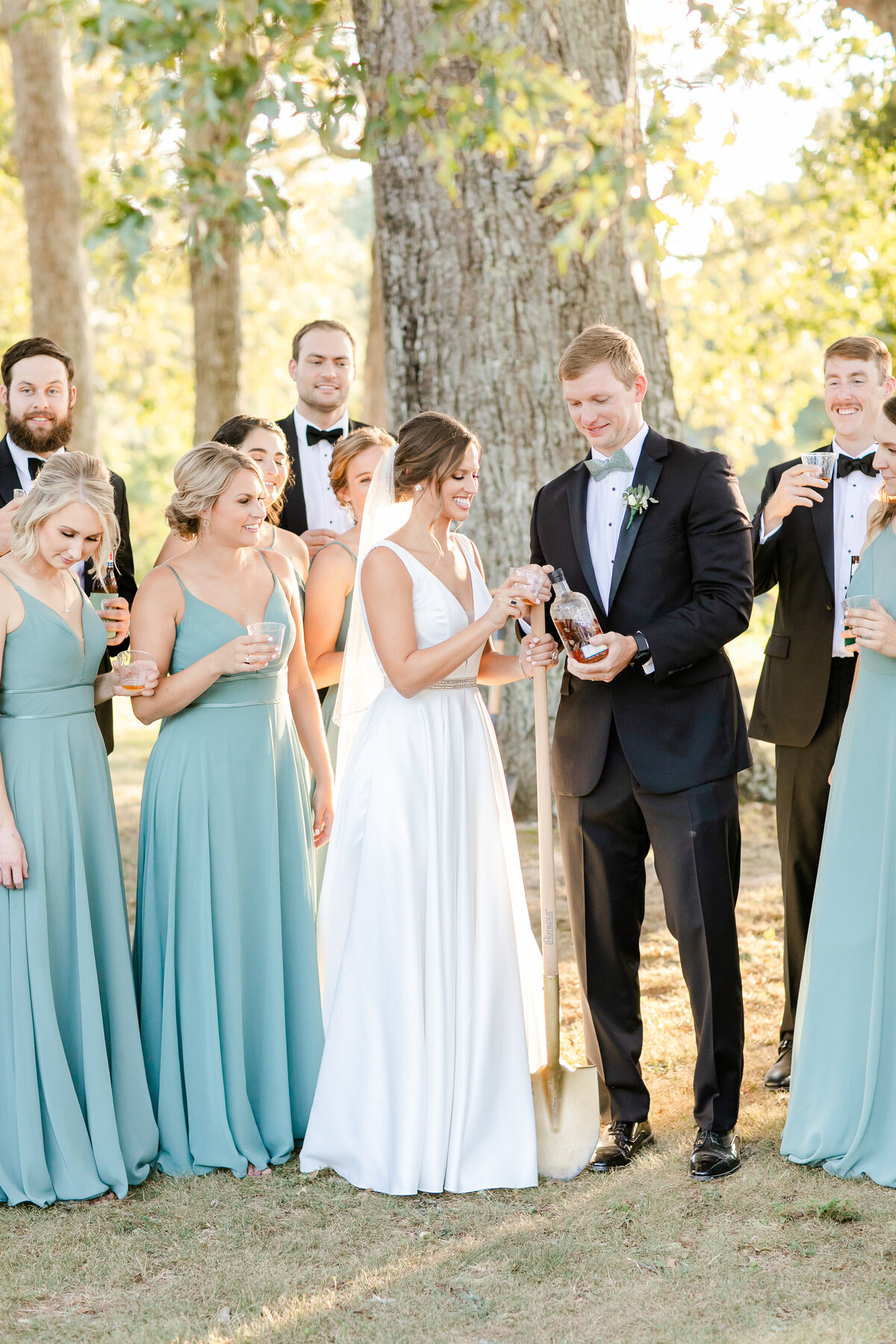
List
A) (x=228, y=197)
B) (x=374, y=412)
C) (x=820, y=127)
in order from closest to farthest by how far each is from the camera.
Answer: (x=228, y=197) < (x=374, y=412) < (x=820, y=127)

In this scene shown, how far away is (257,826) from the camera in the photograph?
14.4ft

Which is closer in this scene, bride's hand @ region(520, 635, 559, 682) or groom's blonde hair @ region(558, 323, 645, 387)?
groom's blonde hair @ region(558, 323, 645, 387)

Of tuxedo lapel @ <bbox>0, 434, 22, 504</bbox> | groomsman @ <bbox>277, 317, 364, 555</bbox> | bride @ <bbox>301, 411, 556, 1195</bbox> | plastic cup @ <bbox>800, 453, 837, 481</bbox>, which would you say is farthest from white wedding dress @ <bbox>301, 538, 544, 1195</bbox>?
groomsman @ <bbox>277, 317, 364, 555</bbox>

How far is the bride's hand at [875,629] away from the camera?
393 centimetres

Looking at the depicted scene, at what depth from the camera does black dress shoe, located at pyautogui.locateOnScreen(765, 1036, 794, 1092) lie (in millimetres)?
4840

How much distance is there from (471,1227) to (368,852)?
115 centimetres

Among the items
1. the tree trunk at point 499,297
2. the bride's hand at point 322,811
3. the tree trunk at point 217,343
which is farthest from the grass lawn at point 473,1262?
the tree trunk at point 217,343

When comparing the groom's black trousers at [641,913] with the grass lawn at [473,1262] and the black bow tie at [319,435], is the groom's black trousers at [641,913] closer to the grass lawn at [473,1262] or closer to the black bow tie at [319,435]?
the grass lawn at [473,1262]

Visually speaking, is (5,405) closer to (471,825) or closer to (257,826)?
(257,826)

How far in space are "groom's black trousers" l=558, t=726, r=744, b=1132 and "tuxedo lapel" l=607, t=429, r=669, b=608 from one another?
545mm

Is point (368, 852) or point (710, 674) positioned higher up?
point (710, 674)

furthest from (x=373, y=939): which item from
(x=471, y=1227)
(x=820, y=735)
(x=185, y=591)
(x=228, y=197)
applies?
(x=228, y=197)

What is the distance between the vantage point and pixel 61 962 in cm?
409

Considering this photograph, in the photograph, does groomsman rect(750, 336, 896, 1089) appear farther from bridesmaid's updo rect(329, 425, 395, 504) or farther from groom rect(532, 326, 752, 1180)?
bridesmaid's updo rect(329, 425, 395, 504)
